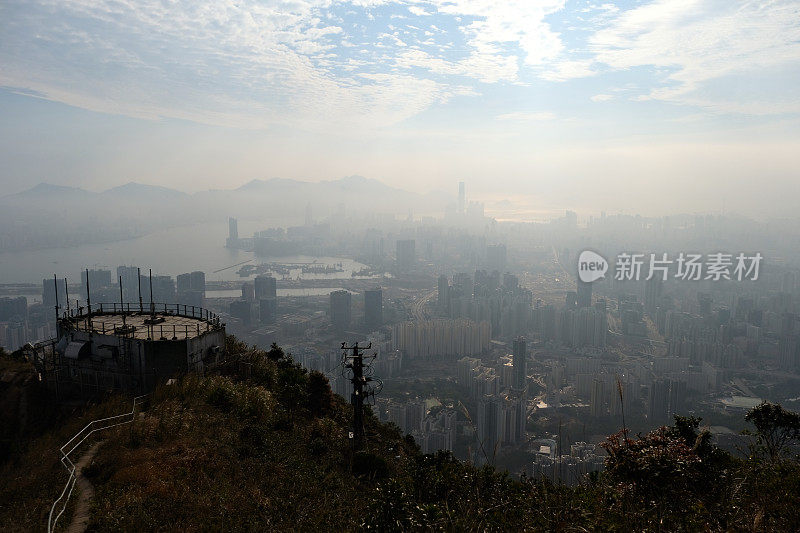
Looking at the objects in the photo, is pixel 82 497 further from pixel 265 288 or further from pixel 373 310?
pixel 265 288

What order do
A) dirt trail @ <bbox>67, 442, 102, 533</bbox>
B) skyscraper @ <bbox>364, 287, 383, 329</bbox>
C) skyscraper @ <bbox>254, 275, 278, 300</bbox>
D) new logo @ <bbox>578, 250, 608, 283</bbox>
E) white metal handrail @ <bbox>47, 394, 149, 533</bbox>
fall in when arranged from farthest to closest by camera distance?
skyscraper @ <bbox>254, 275, 278, 300</bbox>, new logo @ <bbox>578, 250, 608, 283</bbox>, skyscraper @ <bbox>364, 287, 383, 329</bbox>, white metal handrail @ <bbox>47, 394, 149, 533</bbox>, dirt trail @ <bbox>67, 442, 102, 533</bbox>

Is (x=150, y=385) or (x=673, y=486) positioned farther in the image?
(x=150, y=385)

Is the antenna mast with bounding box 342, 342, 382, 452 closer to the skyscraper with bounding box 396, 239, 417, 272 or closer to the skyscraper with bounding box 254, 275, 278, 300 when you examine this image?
the skyscraper with bounding box 254, 275, 278, 300

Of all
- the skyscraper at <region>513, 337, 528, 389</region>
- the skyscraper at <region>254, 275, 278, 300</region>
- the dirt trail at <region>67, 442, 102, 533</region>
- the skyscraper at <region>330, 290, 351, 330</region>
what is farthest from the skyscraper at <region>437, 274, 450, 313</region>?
the dirt trail at <region>67, 442, 102, 533</region>

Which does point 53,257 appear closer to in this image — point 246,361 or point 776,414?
point 246,361

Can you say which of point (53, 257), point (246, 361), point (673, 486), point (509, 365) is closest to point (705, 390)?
point (509, 365)

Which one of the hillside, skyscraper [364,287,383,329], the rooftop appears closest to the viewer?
the hillside

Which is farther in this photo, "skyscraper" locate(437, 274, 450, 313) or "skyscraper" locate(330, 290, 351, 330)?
"skyscraper" locate(437, 274, 450, 313)
